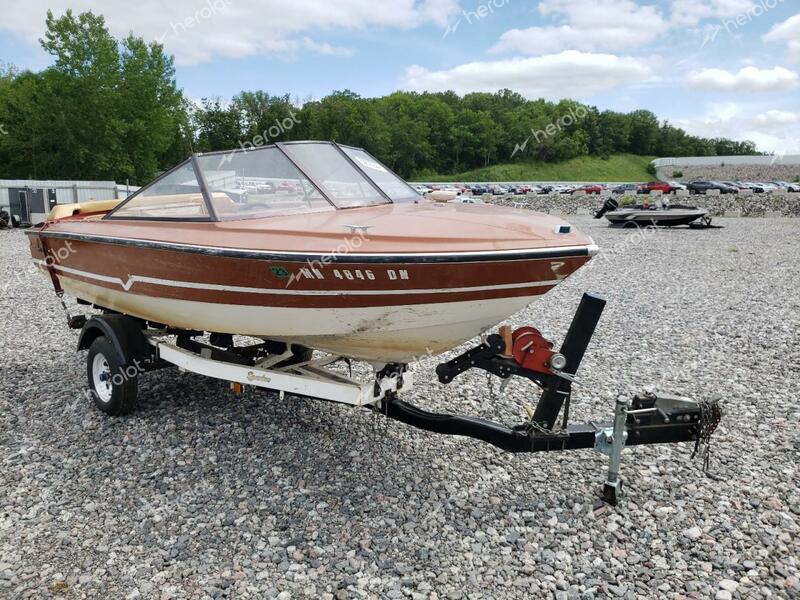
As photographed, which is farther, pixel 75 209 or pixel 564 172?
pixel 564 172

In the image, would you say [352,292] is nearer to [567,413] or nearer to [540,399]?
[540,399]

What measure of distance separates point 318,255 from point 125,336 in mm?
1944

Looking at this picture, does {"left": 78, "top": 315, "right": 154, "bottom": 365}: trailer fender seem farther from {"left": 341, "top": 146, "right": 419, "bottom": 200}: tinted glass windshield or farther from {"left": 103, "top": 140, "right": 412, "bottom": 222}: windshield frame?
{"left": 341, "top": 146, "right": 419, "bottom": 200}: tinted glass windshield

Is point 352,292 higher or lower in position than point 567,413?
higher

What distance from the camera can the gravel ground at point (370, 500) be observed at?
267 centimetres

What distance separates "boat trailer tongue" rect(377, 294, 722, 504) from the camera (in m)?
3.10

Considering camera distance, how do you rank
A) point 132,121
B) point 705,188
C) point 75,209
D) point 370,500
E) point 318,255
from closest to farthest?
point 318,255 < point 370,500 < point 75,209 < point 132,121 < point 705,188

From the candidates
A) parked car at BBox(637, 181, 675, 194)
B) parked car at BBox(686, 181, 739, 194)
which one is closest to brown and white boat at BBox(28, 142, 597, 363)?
parked car at BBox(637, 181, 675, 194)

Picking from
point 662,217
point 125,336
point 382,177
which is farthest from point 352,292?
point 662,217

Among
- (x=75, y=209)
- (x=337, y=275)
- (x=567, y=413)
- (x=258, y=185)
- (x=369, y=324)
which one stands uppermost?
(x=258, y=185)

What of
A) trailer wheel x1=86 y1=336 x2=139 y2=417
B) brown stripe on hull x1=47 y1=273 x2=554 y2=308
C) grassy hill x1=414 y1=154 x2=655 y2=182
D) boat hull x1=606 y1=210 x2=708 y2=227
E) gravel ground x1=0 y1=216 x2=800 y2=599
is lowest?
gravel ground x1=0 y1=216 x2=800 y2=599

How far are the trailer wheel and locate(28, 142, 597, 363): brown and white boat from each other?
0.35m

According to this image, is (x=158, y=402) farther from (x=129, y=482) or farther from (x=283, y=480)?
(x=283, y=480)

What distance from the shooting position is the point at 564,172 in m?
85.0
